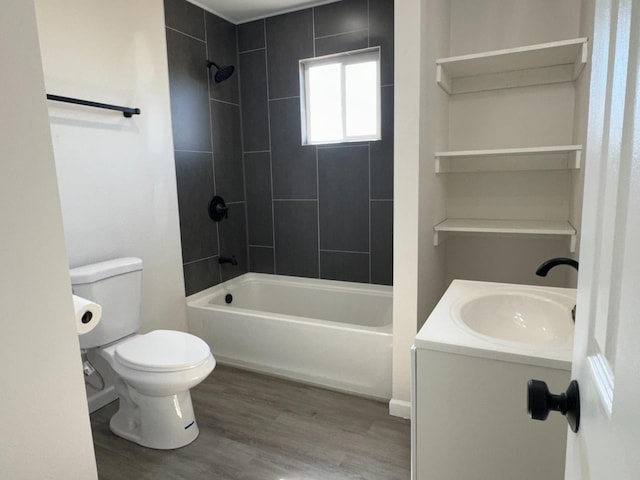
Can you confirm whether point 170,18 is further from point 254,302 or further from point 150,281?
point 254,302

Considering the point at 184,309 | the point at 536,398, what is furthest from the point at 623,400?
the point at 184,309

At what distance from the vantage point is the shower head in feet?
9.59

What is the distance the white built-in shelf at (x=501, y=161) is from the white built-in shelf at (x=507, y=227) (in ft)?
1.04

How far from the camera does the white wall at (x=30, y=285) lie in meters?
1.02

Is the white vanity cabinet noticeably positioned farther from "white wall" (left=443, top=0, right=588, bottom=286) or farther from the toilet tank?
the toilet tank

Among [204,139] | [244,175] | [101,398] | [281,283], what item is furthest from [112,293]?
[244,175]

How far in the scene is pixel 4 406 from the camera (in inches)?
40.6

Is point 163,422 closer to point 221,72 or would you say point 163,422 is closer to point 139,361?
point 139,361

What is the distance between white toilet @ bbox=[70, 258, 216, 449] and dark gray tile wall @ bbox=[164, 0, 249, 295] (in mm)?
717

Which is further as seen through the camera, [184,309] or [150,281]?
[184,309]

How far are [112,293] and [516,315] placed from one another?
75.2 inches

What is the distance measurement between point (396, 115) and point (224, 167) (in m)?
1.68

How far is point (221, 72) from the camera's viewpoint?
117 inches

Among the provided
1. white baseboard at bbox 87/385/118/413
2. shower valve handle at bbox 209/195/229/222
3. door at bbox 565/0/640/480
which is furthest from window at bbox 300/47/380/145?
door at bbox 565/0/640/480
